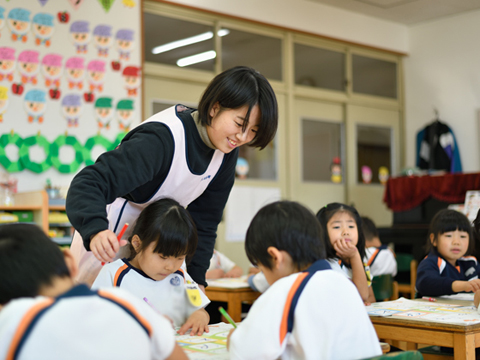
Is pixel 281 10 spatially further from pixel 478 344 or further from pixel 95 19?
pixel 478 344

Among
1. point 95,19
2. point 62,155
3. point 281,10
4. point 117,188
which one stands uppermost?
point 281,10

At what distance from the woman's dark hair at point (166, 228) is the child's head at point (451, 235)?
1.46 m

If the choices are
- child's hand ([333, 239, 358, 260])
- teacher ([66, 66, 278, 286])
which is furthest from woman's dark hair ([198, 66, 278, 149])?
child's hand ([333, 239, 358, 260])

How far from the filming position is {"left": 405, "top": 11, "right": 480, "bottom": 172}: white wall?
21.5 feet

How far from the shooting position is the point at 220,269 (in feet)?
13.2

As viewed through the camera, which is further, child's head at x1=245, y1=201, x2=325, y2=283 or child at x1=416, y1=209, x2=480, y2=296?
child at x1=416, y1=209, x2=480, y2=296

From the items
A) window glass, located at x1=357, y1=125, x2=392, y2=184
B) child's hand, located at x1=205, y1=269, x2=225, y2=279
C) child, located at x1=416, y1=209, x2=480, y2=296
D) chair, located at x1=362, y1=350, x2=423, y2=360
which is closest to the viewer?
chair, located at x1=362, y1=350, x2=423, y2=360

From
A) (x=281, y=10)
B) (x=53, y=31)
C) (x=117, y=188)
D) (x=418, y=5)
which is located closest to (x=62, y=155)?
(x=53, y=31)

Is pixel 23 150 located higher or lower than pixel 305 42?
lower

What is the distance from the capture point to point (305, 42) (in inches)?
251

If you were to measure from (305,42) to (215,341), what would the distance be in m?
5.27

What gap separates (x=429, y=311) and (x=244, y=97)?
1037 mm

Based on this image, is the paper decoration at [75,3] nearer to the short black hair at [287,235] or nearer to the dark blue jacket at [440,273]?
the dark blue jacket at [440,273]

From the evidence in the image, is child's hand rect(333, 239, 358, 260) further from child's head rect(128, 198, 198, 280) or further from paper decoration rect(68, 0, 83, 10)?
paper decoration rect(68, 0, 83, 10)
